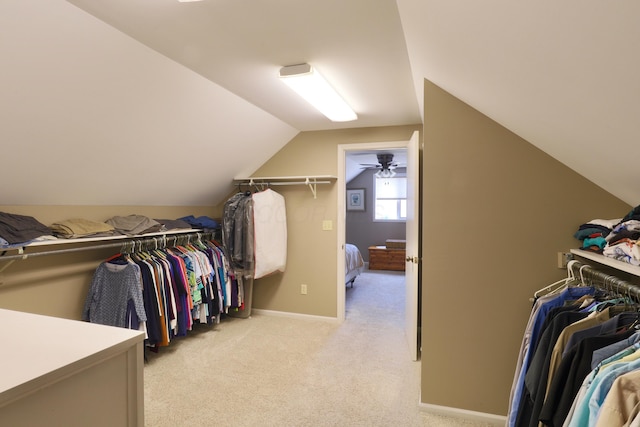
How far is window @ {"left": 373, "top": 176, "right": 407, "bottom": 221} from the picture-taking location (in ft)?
24.7

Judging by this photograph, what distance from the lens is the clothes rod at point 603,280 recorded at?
1.41 m

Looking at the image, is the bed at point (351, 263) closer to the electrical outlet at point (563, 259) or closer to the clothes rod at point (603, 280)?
the electrical outlet at point (563, 259)

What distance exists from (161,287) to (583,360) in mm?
2849

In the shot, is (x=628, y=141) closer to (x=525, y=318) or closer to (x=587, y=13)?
(x=587, y=13)

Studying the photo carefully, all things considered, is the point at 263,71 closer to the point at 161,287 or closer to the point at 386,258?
the point at 161,287

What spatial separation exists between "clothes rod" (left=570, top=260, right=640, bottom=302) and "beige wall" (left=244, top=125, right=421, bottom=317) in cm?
238

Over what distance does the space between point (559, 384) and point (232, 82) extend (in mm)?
2574

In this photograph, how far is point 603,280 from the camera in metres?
1.61

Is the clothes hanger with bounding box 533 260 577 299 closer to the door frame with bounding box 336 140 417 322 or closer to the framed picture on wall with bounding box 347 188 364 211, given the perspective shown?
the door frame with bounding box 336 140 417 322

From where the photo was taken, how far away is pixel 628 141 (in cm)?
124

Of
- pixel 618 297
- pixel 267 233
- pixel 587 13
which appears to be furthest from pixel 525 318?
pixel 267 233

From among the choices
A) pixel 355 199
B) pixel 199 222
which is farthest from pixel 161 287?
pixel 355 199

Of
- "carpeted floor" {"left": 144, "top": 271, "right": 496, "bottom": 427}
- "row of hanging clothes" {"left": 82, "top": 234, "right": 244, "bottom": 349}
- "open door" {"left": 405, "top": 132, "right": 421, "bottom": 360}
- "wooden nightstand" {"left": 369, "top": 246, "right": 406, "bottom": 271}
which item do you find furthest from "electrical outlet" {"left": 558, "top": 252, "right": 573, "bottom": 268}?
"wooden nightstand" {"left": 369, "top": 246, "right": 406, "bottom": 271}

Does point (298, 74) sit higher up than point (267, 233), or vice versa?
point (298, 74)
